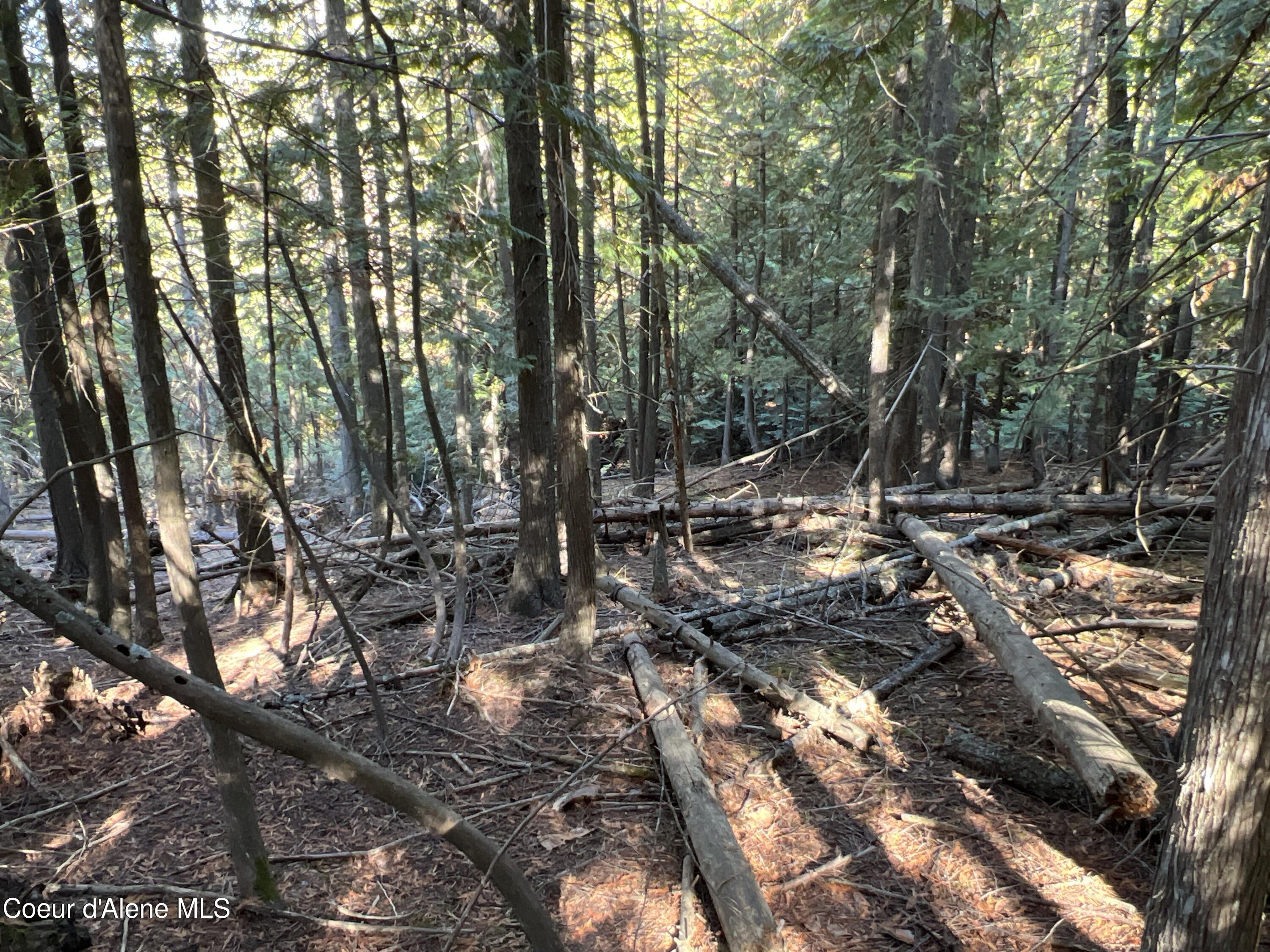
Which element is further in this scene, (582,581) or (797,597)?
(797,597)

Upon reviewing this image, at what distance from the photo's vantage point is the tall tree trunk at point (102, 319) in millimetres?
4500

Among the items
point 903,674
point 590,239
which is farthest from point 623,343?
point 903,674

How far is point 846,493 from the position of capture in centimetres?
1102

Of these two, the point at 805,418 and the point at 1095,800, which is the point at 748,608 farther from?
the point at 805,418

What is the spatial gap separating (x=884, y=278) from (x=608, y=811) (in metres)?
7.37

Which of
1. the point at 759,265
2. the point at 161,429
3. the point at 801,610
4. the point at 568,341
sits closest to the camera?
the point at 161,429

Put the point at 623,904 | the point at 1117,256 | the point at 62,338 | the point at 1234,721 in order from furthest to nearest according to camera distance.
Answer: the point at 1117,256
the point at 62,338
the point at 623,904
the point at 1234,721

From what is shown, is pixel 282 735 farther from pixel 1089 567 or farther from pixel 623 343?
pixel 623 343

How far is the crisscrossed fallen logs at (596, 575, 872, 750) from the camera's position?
4.77m

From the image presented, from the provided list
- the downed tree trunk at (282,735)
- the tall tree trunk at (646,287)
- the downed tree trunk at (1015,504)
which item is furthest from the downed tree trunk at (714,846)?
the downed tree trunk at (1015,504)

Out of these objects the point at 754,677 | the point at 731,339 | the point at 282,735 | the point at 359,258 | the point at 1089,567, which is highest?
the point at 359,258

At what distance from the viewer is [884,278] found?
8.53m

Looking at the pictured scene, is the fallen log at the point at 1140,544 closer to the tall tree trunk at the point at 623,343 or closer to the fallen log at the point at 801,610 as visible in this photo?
the fallen log at the point at 801,610

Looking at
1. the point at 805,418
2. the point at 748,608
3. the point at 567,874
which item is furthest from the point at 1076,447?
the point at 567,874
